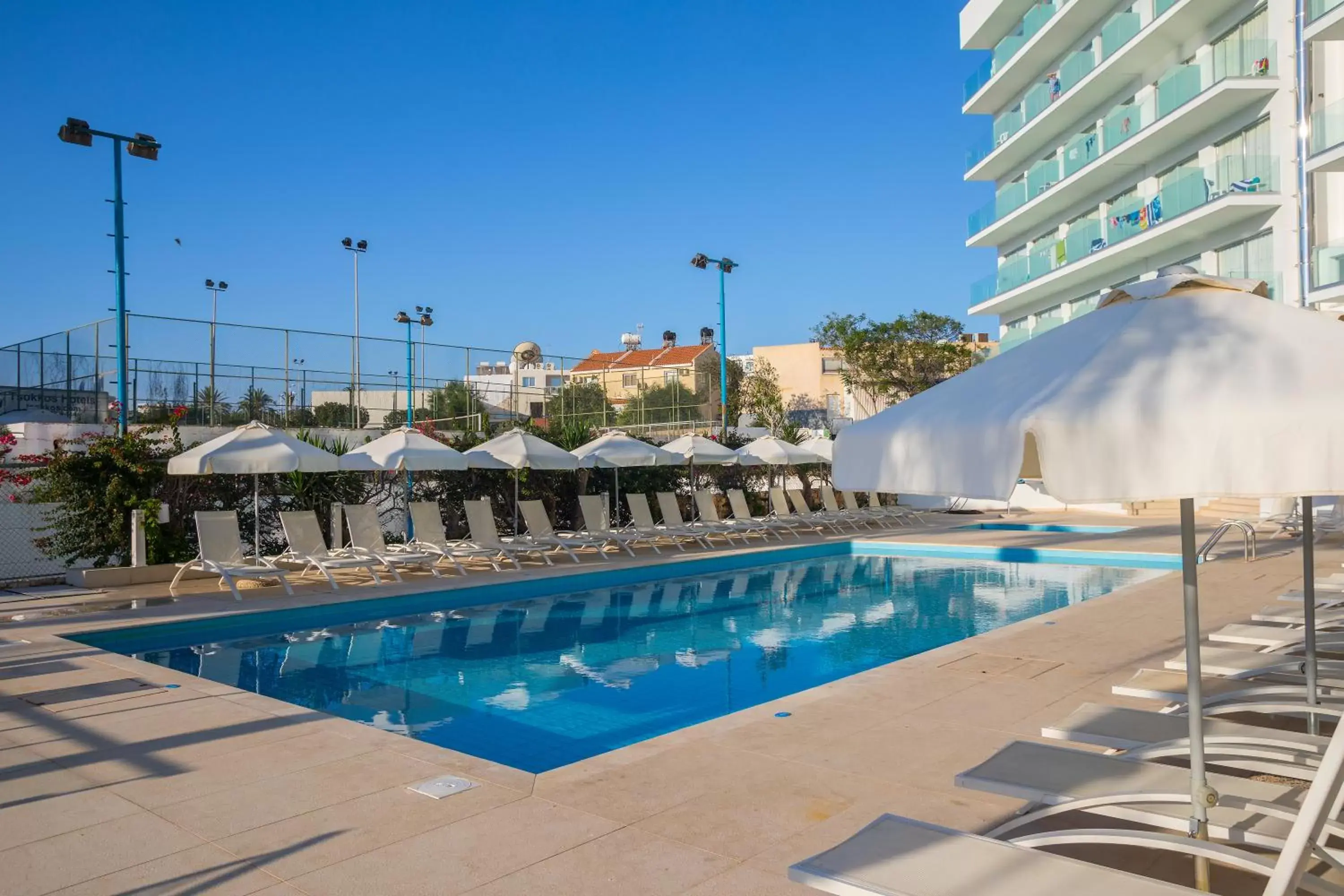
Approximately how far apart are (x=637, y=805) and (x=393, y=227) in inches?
1180

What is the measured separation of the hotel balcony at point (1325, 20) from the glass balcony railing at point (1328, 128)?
1.23 m

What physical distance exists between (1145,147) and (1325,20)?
6754 mm

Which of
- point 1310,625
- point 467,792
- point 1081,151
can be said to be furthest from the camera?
point 1081,151

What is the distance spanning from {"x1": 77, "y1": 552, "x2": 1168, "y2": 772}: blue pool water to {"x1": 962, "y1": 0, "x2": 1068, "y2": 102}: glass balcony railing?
21.5m

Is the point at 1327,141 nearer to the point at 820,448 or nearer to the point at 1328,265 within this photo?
the point at 1328,265

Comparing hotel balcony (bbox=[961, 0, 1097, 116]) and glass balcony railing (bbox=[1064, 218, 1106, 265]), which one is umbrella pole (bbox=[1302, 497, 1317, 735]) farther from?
hotel balcony (bbox=[961, 0, 1097, 116])

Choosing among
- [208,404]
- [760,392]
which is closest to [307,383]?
[208,404]

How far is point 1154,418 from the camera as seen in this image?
85.5 inches

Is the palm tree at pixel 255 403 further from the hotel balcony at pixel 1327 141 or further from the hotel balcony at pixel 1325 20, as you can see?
the hotel balcony at pixel 1325 20

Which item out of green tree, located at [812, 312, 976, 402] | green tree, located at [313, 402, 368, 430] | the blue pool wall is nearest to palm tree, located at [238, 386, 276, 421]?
green tree, located at [313, 402, 368, 430]

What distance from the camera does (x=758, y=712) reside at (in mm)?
5727

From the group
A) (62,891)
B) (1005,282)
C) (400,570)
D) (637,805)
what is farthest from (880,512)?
(62,891)

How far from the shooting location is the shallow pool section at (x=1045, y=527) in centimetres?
1903

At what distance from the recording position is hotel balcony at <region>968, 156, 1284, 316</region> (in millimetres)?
20562
